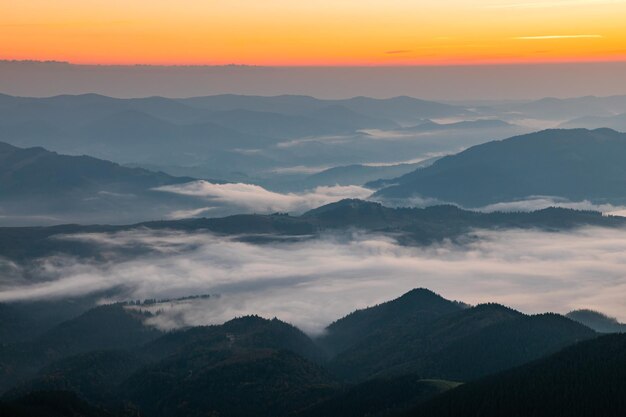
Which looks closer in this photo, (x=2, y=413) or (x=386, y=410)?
(x=2, y=413)

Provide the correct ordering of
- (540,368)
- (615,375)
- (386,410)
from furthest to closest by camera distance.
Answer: (386,410) < (540,368) < (615,375)

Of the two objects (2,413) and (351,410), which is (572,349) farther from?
(2,413)

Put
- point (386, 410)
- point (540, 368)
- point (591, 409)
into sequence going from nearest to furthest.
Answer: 1. point (591, 409)
2. point (540, 368)
3. point (386, 410)

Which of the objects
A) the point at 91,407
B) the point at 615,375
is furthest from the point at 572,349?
the point at 91,407

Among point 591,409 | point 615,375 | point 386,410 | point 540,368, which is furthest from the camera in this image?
point 386,410

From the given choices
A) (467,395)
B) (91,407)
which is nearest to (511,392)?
(467,395)

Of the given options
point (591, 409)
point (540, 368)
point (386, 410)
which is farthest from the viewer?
point (386, 410)

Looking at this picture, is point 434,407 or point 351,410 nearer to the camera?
point 434,407

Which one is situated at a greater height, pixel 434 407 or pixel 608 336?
pixel 608 336

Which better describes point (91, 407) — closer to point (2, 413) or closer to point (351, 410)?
point (2, 413)
